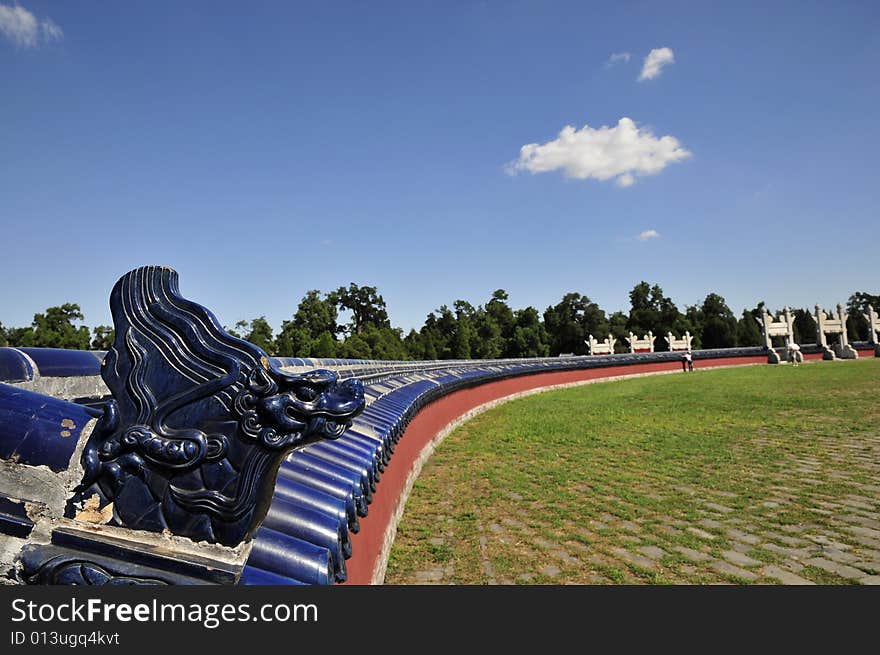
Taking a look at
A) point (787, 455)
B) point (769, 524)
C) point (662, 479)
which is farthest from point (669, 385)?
point (769, 524)

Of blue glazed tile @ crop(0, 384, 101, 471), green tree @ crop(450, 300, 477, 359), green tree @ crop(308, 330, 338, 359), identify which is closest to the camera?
blue glazed tile @ crop(0, 384, 101, 471)

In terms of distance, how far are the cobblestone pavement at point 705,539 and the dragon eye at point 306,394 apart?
2802 millimetres

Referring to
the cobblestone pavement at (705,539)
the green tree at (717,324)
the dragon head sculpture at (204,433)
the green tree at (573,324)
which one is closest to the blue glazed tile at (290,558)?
the dragon head sculpture at (204,433)

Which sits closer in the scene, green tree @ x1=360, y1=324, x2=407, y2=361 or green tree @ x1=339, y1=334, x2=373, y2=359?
green tree @ x1=339, y1=334, x2=373, y2=359

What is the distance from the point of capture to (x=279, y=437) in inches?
53.9

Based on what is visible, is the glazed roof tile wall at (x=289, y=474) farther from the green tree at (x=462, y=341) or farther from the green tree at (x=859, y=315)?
the green tree at (x=859, y=315)

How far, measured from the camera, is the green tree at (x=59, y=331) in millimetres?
24828

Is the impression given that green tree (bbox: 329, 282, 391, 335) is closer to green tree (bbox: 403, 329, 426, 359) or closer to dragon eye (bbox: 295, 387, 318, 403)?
green tree (bbox: 403, 329, 426, 359)

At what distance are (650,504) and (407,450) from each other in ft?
8.31

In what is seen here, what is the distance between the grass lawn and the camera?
12.8ft

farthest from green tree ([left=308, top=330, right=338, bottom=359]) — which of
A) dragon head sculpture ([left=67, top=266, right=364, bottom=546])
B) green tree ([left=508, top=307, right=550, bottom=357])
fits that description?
dragon head sculpture ([left=67, top=266, right=364, bottom=546])

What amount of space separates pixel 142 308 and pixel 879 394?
57.1 feet

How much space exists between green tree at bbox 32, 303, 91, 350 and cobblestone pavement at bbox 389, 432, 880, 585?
2619 cm

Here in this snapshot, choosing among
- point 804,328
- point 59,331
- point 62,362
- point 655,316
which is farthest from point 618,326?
point 62,362
